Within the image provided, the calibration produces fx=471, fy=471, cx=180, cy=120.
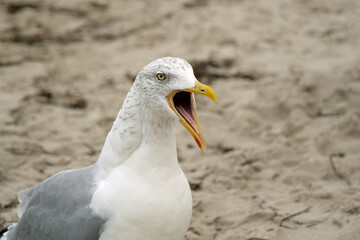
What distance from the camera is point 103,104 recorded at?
14.6 ft

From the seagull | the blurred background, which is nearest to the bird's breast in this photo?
the seagull

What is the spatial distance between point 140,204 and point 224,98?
2.50m

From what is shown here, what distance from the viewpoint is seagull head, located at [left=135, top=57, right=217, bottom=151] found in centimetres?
205

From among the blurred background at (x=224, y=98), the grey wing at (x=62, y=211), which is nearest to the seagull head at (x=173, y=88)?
the grey wing at (x=62, y=211)

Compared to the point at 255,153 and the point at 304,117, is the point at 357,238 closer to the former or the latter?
the point at 255,153

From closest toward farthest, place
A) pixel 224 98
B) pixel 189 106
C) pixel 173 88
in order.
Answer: pixel 173 88 < pixel 189 106 < pixel 224 98

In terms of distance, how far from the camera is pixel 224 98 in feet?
14.8

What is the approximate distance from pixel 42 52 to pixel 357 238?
394cm

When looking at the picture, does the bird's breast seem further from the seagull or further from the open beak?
the open beak

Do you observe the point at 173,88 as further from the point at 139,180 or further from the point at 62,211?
the point at 62,211

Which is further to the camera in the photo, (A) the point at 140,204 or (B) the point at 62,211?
(B) the point at 62,211

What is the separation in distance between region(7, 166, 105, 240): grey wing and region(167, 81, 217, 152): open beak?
0.56 metres

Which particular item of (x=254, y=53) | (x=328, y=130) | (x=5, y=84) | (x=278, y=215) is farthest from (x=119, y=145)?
(x=254, y=53)

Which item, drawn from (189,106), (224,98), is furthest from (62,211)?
(224,98)
